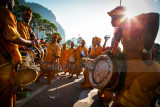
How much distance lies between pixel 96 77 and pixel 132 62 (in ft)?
2.24

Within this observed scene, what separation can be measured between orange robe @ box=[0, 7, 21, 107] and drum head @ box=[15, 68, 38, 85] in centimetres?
10

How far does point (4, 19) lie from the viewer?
5.20 feet

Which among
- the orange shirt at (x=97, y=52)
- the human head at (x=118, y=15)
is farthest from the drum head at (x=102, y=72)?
the orange shirt at (x=97, y=52)

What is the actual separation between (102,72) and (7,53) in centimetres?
166

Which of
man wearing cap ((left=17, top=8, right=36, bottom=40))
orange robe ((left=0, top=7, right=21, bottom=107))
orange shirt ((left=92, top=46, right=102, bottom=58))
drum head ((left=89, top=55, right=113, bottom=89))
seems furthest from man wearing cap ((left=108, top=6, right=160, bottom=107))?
orange shirt ((left=92, top=46, right=102, bottom=58))

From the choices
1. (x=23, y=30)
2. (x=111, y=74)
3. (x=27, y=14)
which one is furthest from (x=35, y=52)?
(x=111, y=74)

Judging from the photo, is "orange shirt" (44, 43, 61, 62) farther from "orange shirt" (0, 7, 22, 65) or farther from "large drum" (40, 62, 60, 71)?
"orange shirt" (0, 7, 22, 65)

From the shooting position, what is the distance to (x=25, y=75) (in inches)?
73.2

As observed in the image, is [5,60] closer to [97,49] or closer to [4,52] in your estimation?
[4,52]

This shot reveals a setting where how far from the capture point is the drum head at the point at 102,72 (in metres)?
1.62

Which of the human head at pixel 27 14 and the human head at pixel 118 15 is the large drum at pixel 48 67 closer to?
the human head at pixel 27 14

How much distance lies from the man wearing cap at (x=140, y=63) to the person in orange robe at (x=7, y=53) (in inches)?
72.5

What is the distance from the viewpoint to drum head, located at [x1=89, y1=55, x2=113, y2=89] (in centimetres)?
162

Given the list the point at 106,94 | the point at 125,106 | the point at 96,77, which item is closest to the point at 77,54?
the point at 106,94
